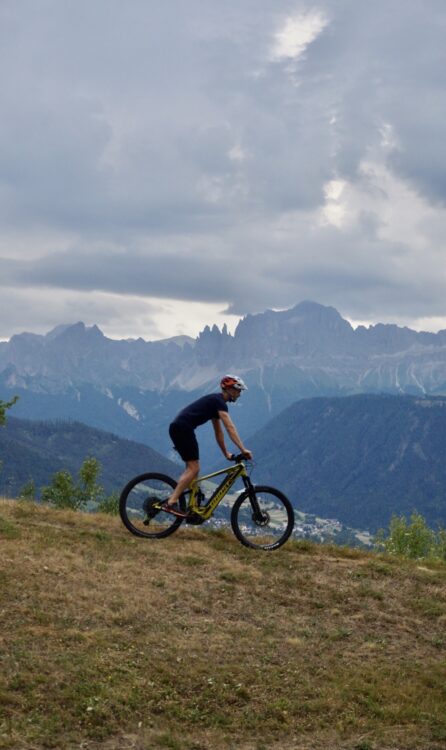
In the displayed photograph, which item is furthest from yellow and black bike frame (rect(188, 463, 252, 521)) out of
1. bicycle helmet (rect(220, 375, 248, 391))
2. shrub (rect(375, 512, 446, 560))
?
shrub (rect(375, 512, 446, 560))

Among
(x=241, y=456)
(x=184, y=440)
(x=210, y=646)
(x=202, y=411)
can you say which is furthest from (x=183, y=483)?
(x=210, y=646)

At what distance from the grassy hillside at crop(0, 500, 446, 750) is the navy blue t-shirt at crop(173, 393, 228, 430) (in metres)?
3.06

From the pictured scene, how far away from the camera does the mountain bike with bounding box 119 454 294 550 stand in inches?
698

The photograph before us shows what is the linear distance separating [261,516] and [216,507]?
118 centimetres

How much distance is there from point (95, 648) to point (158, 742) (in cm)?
253

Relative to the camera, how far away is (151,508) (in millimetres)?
17828

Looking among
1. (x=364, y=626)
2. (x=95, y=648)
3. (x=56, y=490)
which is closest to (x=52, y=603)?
(x=95, y=648)

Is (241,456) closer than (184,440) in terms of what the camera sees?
No

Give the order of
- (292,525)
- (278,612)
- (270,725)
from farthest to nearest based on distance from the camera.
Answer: (292,525) → (278,612) → (270,725)

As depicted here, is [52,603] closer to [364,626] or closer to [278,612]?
[278,612]

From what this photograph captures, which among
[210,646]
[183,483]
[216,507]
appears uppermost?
[183,483]

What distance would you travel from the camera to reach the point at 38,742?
8836 millimetres

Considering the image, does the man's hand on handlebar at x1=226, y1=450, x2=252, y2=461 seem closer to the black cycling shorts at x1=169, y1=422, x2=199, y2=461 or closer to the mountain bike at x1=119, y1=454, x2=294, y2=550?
the mountain bike at x1=119, y1=454, x2=294, y2=550

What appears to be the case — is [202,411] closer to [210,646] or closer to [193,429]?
[193,429]
